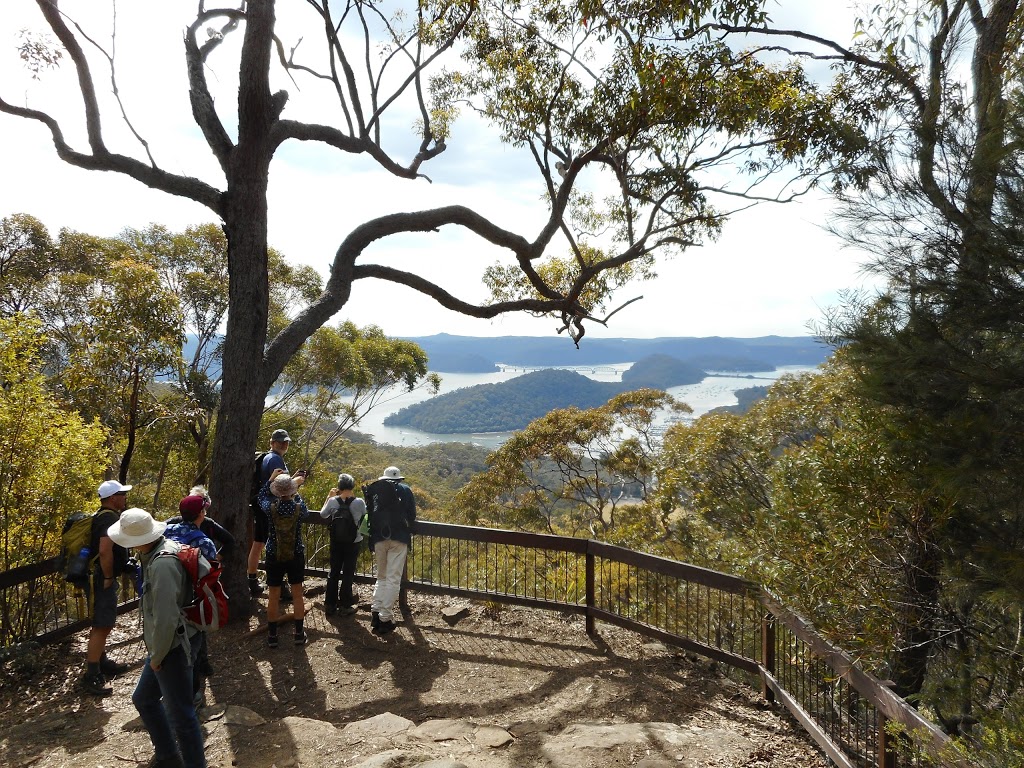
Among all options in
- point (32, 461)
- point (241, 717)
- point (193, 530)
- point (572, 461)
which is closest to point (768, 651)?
point (241, 717)

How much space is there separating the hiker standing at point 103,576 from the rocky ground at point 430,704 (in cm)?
18

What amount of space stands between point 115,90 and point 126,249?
1109 centimetres

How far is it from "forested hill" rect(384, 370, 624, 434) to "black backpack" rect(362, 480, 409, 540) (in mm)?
132202

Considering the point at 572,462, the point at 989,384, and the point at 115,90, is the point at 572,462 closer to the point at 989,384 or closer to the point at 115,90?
the point at 115,90

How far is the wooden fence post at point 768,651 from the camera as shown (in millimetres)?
4727

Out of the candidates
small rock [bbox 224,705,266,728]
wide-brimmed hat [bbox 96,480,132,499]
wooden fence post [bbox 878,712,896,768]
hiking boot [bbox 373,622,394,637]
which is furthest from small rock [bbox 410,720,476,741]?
wide-brimmed hat [bbox 96,480,132,499]

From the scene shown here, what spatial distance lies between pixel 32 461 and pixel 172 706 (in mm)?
3107

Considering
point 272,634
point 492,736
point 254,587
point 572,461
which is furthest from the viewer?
point 572,461

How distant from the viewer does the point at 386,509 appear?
20.3 ft

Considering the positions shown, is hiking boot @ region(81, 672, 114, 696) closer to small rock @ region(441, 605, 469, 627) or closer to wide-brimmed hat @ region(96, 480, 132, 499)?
wide-brimmed hat @ region(96, 480, 132, 499)

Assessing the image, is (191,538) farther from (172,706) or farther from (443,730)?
(443,730)

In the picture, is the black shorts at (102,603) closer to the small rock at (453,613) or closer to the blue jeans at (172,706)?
the blue jeans at (172,706)

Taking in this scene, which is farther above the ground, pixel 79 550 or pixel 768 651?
pixel 79 550

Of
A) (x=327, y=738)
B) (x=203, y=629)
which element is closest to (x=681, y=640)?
(x=327, y=738)
